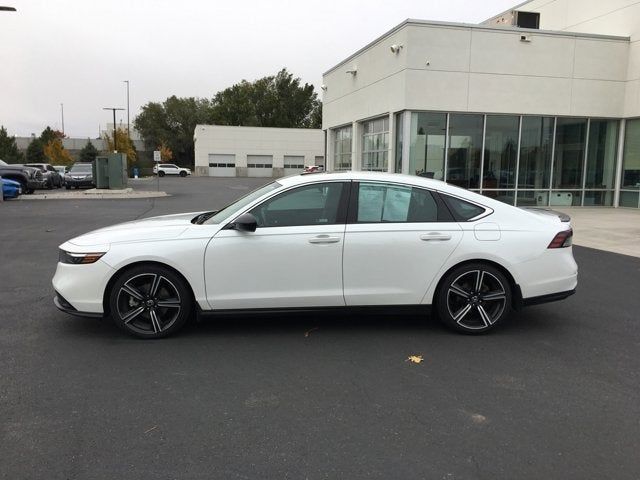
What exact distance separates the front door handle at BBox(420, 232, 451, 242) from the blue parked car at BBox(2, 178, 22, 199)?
926 inches

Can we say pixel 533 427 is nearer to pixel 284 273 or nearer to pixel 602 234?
pixel 284 273

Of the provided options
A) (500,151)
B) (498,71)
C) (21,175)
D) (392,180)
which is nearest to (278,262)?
(392,180)

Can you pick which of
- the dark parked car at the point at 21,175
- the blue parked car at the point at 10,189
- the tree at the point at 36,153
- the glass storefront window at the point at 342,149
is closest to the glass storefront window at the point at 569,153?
the glass storefront window at the point at 342,149

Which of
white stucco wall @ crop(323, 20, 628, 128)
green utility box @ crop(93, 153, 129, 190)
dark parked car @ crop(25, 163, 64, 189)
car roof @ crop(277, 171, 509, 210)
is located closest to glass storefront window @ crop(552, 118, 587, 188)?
white stucco wall @ crop(323, 20, 628, 128)

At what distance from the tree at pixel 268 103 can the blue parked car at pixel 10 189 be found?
64.3 metres

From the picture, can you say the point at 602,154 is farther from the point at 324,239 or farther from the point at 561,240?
the point at 324,239

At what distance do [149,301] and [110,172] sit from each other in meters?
26.4

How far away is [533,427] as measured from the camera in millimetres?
3527

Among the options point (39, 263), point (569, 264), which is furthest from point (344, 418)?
point (39, 263)

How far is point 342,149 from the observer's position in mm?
25422

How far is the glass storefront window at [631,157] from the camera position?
63.4 feet

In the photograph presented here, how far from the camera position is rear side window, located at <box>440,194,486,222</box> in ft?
17.6

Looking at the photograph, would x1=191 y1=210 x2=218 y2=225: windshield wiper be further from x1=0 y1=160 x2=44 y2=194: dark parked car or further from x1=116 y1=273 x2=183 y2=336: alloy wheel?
x1=0 y1=160 x2=44 y2=194: dark parked car

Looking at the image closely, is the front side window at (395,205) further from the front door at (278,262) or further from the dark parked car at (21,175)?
the dark parked car at (21,175)
